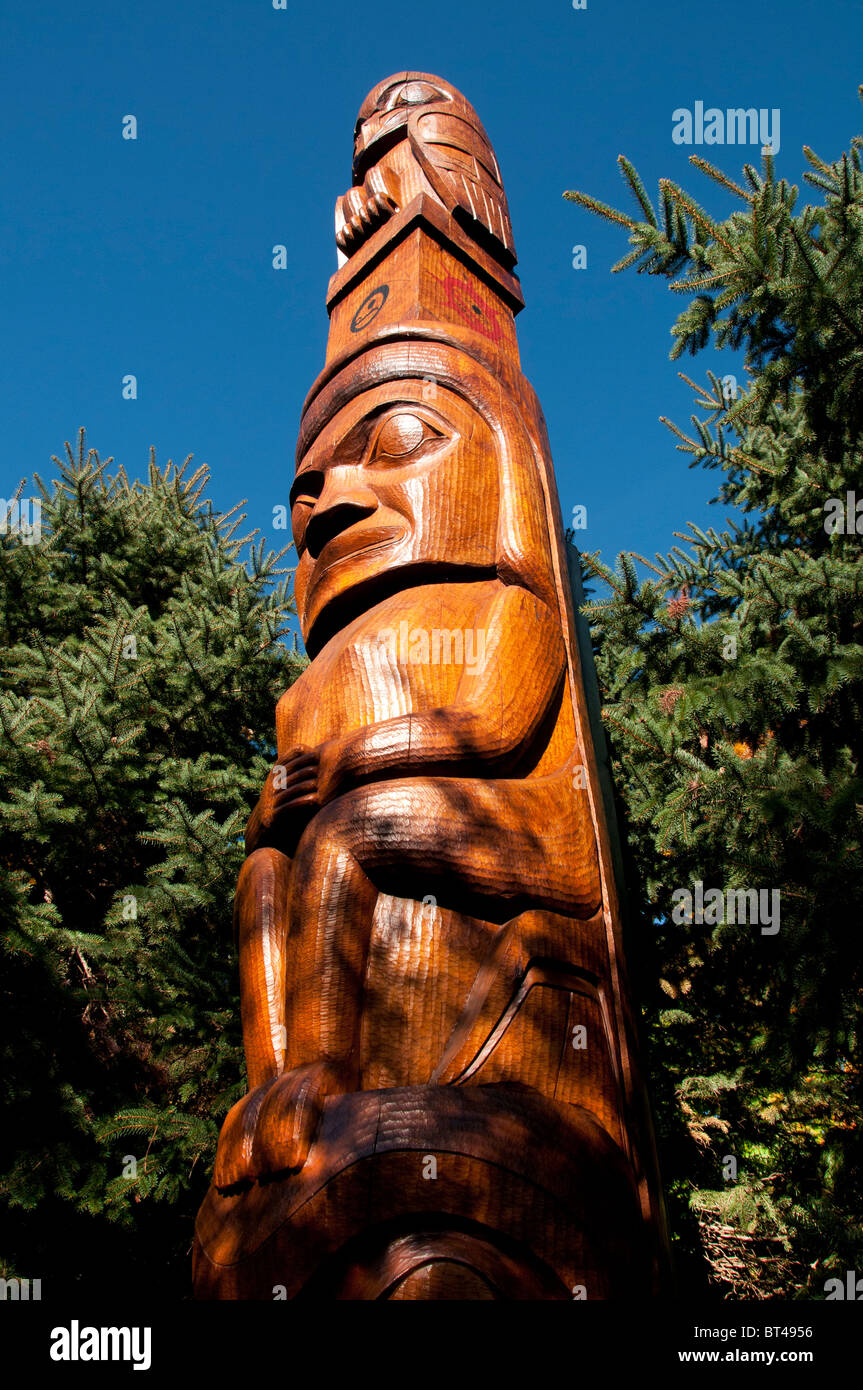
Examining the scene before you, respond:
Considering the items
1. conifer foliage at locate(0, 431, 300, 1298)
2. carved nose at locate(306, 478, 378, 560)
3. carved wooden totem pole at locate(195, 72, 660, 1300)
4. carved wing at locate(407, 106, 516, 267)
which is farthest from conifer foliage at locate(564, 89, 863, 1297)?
conifer foliage at locate(0, 431, 300, 1298)

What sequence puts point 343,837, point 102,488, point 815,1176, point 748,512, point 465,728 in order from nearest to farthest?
point 343,837 → point 465,728 → point 815,1176 → point 748,512 → point 102,488

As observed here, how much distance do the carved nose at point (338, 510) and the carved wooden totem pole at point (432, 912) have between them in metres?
0.01

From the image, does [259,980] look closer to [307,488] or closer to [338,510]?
[338,510]

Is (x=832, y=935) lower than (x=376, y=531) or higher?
lower

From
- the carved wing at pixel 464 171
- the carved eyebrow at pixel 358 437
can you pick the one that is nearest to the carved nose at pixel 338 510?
the carved eyebrow at pixel 358 437

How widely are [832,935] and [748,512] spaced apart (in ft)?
14.2

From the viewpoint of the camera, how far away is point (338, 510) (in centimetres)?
352

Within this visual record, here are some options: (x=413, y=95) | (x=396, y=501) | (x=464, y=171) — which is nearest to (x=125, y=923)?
(x=396, y=501)

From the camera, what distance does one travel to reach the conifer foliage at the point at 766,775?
4.13 meters

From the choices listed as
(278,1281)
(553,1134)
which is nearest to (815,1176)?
(553,1134)

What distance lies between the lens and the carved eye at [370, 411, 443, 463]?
361 cm

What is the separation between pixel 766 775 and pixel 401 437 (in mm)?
2322

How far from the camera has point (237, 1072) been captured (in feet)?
17.3
